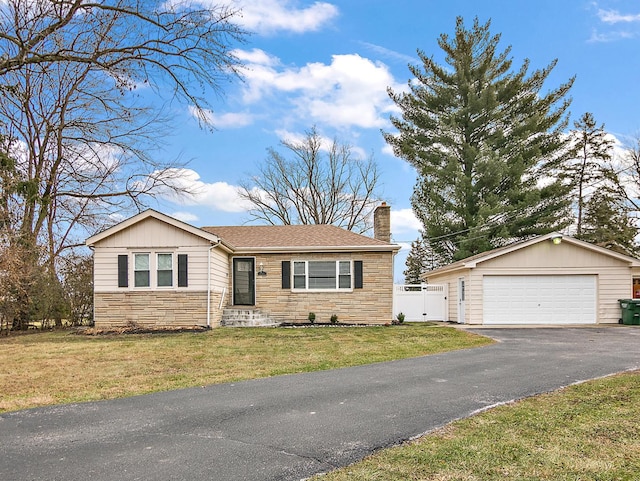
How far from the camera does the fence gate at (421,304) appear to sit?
21.0 m

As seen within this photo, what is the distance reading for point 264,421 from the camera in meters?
5.47

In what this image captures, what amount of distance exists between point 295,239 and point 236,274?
2.67 m

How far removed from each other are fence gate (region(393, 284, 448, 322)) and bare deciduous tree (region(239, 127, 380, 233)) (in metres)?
14.9

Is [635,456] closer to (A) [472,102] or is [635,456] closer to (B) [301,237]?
(B) [301,237]

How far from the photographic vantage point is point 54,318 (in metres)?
19.3

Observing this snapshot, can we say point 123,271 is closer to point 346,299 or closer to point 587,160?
point 346,299

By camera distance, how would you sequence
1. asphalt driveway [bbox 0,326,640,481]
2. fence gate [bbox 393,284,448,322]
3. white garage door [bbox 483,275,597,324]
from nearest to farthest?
1. asphalt driveway [bbox 0,326,640,481]
2. white garage door [bbox 483,275,597,324]
3. fence gate [bbox 393,284,448,322]

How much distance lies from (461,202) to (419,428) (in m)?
25.4

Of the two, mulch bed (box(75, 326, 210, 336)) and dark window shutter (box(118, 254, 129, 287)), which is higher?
dark window shutter (box(118, 254, 129, 287))

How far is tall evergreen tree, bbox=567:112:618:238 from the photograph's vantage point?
108ft

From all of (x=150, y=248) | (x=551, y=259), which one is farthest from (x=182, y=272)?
(x=551, y=259)

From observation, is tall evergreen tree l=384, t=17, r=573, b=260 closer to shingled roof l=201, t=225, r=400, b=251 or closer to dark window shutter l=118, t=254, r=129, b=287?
shingled roof l=201, t=225, r=400, b=251

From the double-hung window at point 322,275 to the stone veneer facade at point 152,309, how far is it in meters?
3.53

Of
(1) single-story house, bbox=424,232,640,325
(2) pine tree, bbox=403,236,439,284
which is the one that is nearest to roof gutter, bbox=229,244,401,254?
(1) single-story house, bbox=424,232,640,325
